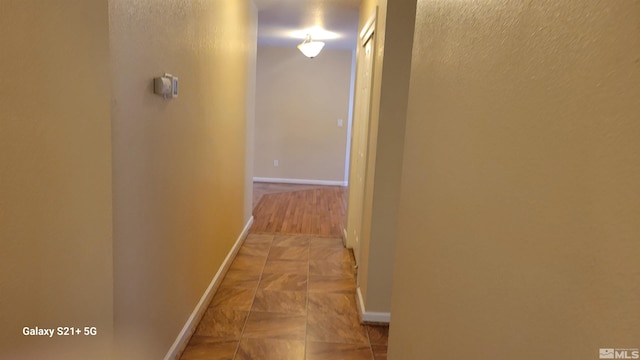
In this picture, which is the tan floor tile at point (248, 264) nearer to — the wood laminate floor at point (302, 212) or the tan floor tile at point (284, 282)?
the tan floor tile at point (284, 282)

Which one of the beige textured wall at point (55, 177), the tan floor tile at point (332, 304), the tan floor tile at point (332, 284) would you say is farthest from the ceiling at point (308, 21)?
the beige textured wall at point (55, 177)

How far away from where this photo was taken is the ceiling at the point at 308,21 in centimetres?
404

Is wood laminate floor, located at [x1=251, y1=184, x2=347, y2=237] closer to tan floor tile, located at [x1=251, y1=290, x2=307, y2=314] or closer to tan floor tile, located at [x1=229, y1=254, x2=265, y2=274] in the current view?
tan floor tile, located at [x1=229, y1=254, x2=265, y2=274]

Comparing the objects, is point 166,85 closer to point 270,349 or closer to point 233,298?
point 270,349

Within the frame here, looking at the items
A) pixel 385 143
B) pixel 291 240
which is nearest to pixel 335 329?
pixel 385 143

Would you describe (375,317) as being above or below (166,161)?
below

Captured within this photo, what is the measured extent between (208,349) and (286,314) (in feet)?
1.95

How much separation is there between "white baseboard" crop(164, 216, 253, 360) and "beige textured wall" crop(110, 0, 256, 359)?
0.06m

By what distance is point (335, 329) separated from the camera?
2.52m

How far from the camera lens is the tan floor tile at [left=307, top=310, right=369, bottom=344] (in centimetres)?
241

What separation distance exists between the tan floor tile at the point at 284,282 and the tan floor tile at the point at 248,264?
0.15 meters

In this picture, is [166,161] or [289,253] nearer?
[166,161]

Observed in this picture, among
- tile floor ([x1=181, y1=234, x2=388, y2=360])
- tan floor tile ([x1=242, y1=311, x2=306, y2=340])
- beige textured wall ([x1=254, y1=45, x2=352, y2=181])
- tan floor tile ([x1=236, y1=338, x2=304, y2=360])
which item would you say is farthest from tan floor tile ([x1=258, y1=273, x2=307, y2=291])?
beige textured wall ([x1=254, y1=45, x2=352, y2=181])

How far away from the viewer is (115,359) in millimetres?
1478
